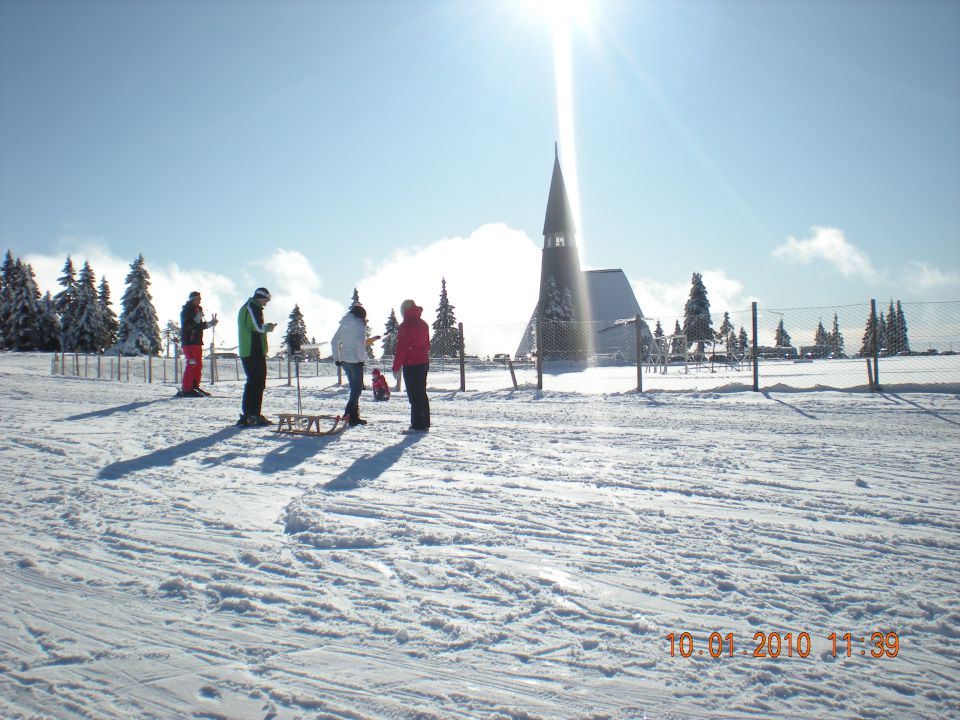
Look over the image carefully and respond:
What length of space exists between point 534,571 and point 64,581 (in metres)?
2.11

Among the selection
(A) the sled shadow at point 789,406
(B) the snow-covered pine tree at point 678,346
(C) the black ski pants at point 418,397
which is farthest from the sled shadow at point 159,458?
(B) the snow-covered pine tree at point 678,346

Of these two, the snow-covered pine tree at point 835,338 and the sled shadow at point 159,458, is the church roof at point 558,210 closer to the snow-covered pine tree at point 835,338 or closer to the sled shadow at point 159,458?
the snow-covered pine tree at point 835,338

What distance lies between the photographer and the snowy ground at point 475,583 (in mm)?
1710

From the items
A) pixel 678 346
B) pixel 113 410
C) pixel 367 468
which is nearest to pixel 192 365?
pixel 113 410

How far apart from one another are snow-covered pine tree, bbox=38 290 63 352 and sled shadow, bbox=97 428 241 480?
2244 inches

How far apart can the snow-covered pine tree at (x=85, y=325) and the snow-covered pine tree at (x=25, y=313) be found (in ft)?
13.7

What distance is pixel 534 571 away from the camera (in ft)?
8.30

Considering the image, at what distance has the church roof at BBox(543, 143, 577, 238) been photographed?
5038 centimetres

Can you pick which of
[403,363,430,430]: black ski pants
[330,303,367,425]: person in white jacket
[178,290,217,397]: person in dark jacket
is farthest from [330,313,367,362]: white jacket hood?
[178,290,217,397]: person in dark jacket

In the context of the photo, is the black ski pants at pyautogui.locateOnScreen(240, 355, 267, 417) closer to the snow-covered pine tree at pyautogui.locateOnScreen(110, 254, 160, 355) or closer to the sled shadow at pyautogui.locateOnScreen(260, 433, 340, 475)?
the sled shadow at pyautogui.locateOnScreen(260, 433, 340, 475)

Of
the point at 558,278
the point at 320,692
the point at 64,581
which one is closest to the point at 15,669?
the point at 64,581

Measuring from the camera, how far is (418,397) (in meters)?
7.18
